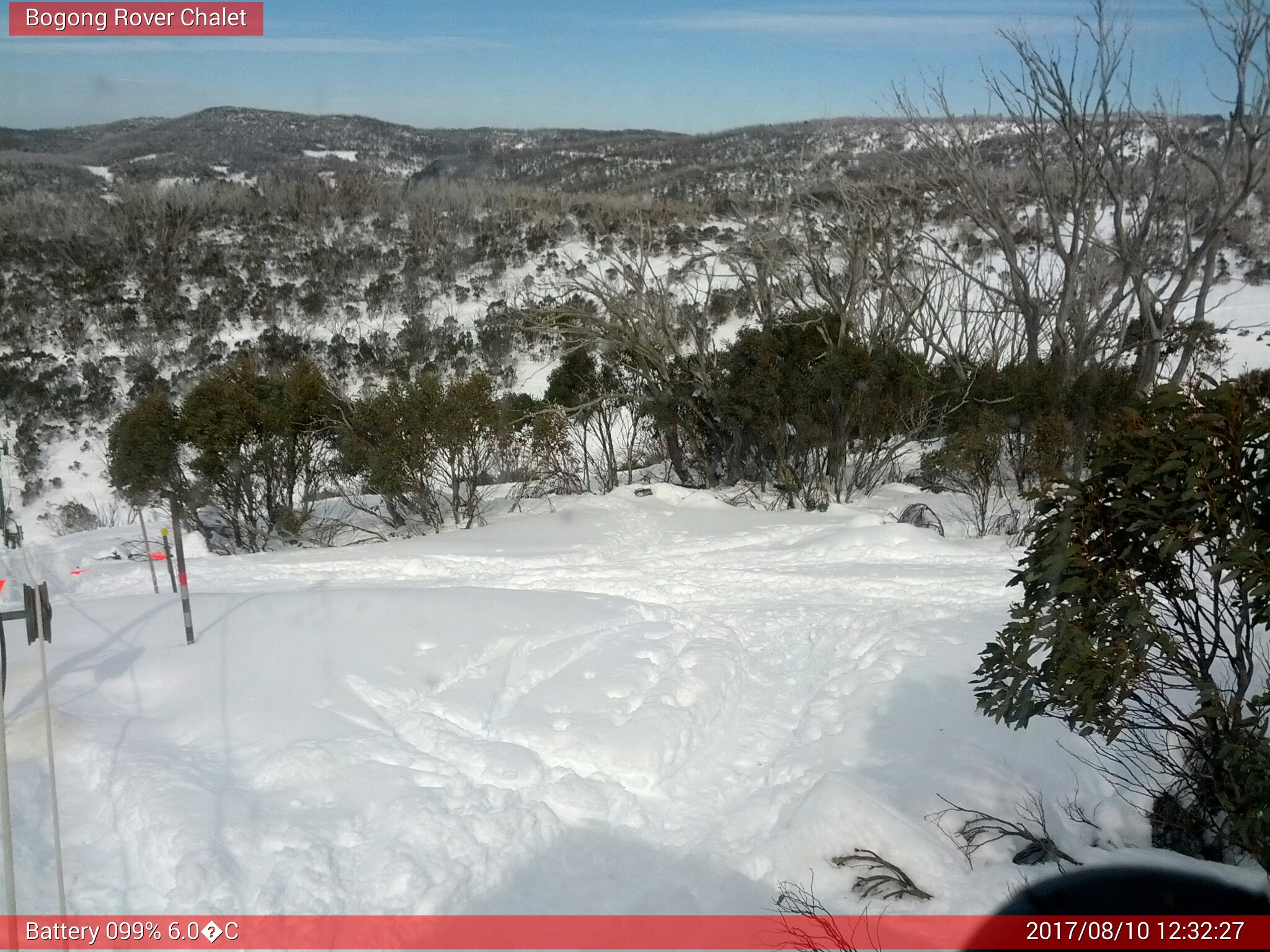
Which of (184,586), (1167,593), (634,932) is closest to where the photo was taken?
(1167,593)

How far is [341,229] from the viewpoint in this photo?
31078 mm

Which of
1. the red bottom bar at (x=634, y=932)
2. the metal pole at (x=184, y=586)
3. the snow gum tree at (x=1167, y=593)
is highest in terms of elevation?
the snow gum tree at (x=1167, y=593)

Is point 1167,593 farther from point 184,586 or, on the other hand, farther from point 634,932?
point 184,586

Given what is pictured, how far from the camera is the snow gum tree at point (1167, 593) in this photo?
115 inches

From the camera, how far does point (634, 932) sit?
12.1ft

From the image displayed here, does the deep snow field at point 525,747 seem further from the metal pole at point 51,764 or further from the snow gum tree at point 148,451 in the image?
the snow gum tree at point 148,451

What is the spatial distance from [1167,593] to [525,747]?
339cm

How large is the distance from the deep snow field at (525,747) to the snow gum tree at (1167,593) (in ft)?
1.58

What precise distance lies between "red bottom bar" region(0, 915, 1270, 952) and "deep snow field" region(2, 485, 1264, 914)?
9 centimetres

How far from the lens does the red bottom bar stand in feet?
10.1

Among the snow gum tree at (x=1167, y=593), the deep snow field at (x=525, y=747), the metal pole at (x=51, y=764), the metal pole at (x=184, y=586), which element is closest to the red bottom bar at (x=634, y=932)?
the deep snow field at (x=525, y=747)

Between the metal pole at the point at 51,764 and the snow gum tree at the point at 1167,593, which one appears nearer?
the metal pole at the point at 51,764

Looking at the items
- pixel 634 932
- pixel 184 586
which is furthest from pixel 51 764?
pixel 184 586

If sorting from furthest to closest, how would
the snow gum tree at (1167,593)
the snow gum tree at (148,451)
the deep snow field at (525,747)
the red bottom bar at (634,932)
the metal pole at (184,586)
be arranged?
the snow gum tree at (148,451)
the metal pole at (184,586)
the deep snow field at (525,747)
the red bottom bar at (634,932)
the snow gum tree at (1167,593)
